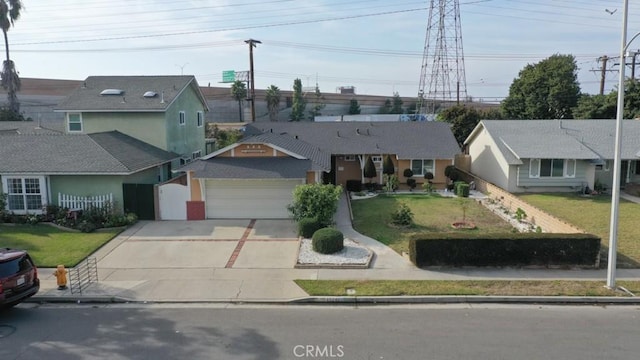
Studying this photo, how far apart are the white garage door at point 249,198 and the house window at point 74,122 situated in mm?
12553

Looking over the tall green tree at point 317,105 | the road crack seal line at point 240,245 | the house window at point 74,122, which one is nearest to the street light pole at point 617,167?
the road crack seal line at point 240,245

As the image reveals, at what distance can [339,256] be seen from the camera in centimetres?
1698

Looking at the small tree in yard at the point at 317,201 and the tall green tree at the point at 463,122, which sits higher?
the tall green tree at the point at 463,122

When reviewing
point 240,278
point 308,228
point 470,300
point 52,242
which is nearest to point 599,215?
point 470,300

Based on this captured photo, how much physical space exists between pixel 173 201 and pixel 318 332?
14.2 metres

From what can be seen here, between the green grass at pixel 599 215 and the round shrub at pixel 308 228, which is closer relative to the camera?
the green grass at pixel 599 215

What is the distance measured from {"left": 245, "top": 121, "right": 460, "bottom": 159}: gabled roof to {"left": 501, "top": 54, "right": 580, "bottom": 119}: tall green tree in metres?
24.1

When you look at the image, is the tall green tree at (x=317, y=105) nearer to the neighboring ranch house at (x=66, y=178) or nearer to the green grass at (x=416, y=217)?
the green grass at (x=416, y=217)

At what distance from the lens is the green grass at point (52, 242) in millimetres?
16922

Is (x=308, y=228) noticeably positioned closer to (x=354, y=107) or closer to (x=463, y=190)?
(x=463, y=190)

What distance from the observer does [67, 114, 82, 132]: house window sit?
30.1 metres

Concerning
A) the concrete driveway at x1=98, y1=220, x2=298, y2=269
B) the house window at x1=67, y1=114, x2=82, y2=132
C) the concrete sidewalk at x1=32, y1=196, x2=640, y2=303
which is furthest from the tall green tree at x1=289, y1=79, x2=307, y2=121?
the concrete sidewalk at x1=32, y1=196, x2=640, y2=303

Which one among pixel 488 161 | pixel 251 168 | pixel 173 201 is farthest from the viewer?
pixel 488 161

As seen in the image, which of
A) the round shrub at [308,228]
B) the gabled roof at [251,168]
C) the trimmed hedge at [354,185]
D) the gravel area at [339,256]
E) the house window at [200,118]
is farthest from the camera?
the house window at [200,118]
